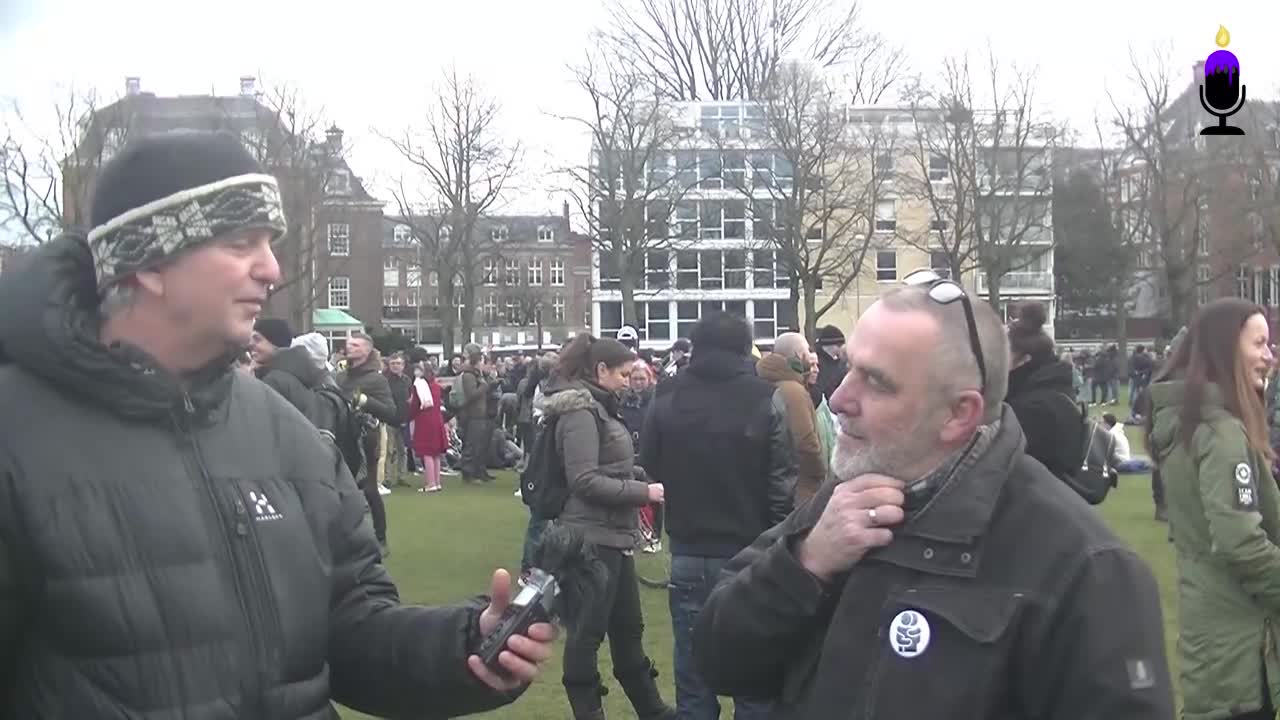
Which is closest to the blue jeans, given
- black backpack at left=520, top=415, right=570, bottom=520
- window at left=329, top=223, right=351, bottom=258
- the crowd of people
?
black backpack at left=520, top=415, right=570, bottom=520

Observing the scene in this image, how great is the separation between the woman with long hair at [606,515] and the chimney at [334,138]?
37.2 m

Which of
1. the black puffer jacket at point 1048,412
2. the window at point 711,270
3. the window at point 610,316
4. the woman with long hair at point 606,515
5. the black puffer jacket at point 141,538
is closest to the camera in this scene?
the black puffer jacket at point 141,538

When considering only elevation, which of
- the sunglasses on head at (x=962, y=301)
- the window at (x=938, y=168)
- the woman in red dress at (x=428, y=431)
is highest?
the window at (x=938, y=168)

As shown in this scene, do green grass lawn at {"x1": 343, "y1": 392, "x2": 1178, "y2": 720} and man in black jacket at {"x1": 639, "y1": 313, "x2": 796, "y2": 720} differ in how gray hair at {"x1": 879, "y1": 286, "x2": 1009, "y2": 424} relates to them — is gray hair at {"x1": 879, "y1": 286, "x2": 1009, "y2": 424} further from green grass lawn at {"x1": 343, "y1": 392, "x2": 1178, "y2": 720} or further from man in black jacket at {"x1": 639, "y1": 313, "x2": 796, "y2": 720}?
man in black jacket at {"x1": 639, "y1": 313, "x2": 796, "y2": 720}

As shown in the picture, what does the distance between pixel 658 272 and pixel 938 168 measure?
42.9 ft

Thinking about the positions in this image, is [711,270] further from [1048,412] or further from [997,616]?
[997,616]

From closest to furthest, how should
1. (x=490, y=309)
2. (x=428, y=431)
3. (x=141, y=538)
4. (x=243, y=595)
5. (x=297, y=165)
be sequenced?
(x=141, y=538) < (x=243, y=595) < (x=428, y=431) < (x=297, y=165) < (x=490, y=309)

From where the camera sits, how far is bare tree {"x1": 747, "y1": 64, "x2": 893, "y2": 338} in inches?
1751

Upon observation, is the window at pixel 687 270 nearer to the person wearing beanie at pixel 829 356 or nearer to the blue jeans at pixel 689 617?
the person wearing beanie at pixel 829 356

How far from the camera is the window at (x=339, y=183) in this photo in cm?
4328

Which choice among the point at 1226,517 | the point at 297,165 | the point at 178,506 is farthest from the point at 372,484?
the point at 297,165

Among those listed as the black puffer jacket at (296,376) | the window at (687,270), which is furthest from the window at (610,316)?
the black puffer jacket at (296,376)

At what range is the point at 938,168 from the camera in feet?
166

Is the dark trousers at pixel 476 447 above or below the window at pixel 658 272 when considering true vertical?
below
